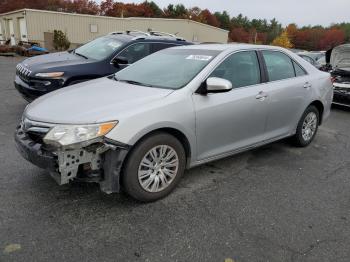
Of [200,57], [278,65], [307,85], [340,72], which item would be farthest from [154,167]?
[340,72]

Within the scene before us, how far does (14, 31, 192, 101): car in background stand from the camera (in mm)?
5754

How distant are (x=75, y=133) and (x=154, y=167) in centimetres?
87

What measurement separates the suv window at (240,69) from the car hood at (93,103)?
2.74 ft

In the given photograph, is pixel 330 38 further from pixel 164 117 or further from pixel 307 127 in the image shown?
pixel 164 117

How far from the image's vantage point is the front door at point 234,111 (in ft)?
12.0

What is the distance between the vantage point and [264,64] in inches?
175

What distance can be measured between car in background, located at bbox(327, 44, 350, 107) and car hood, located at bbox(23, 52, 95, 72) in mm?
6216

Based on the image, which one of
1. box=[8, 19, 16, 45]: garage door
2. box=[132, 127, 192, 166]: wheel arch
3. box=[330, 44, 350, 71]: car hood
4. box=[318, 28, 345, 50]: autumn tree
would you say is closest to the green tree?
box=[318, 28, 345, 50]: autumn tree

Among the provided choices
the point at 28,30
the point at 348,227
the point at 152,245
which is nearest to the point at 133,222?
the point at 152,245

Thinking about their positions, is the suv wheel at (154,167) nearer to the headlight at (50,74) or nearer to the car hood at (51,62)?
the headlight at (50,74)

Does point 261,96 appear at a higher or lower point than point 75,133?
higher

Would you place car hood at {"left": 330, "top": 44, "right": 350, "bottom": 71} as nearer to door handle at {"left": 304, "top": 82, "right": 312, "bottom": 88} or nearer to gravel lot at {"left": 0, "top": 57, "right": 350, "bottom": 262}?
door handle at {"left": 304, "top": 82, "right": 312, "bottom": 88}

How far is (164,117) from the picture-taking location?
3.25m

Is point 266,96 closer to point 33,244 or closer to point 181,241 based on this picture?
point 181,241
